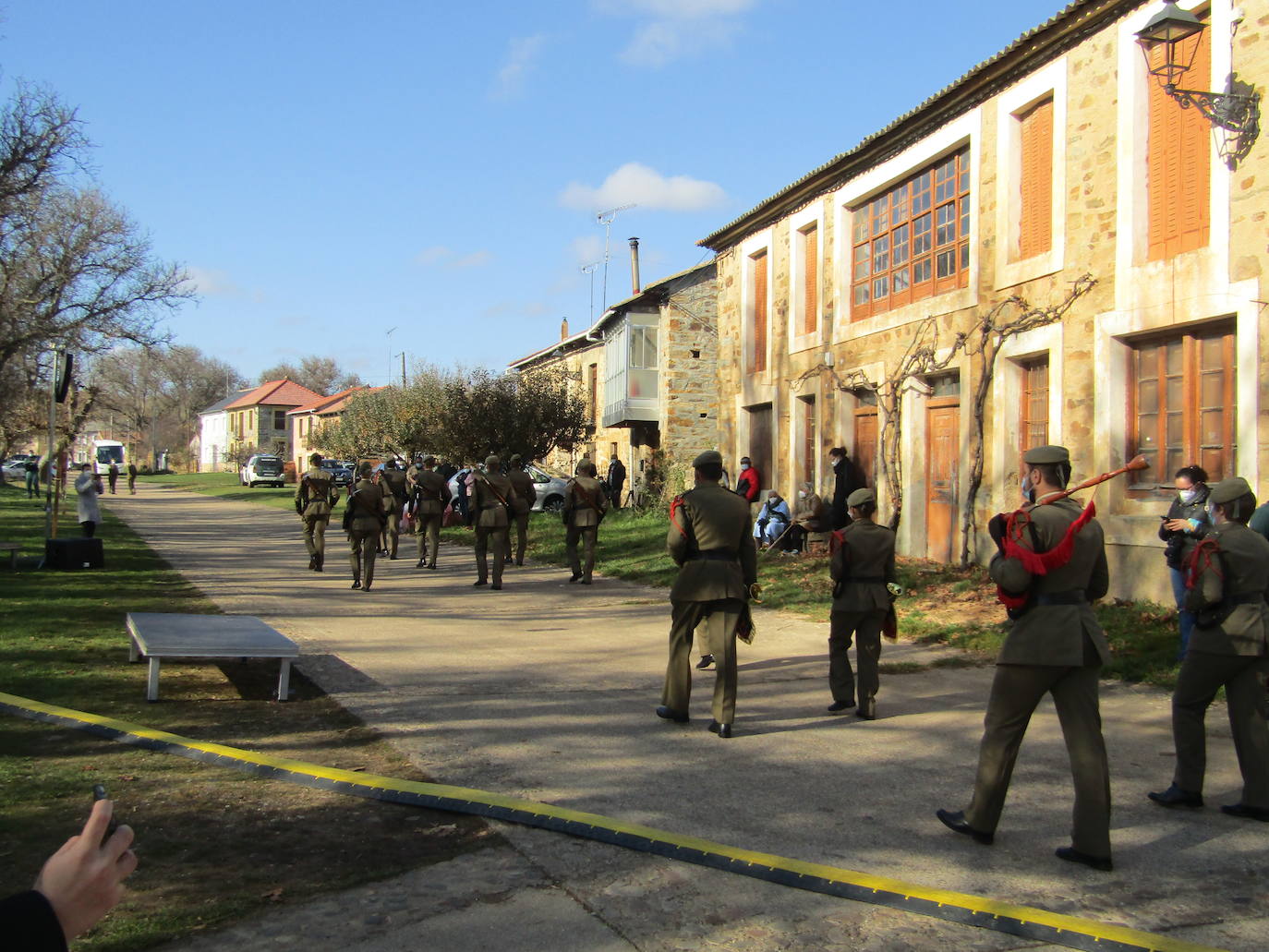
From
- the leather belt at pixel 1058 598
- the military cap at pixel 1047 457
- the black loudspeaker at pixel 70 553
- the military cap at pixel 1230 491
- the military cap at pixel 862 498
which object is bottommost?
the black loudspeaker at pixel 70 553

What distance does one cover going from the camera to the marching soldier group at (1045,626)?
464cm

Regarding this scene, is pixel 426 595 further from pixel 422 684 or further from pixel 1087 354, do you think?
pixel 1087 354

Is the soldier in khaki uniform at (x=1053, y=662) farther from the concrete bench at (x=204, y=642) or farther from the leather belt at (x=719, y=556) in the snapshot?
the concrete bench at (x=204, y=642)

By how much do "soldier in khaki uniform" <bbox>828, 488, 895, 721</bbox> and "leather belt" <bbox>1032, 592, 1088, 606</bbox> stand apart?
258 centimetres

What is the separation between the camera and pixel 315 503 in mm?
16375

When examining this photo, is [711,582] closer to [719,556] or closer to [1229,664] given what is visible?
[719,556]

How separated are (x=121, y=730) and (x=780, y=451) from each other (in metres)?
15.7

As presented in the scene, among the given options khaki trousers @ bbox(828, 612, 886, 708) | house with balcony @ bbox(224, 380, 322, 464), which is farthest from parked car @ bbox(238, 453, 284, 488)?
khaki trousers @ bbox(828, 612, 886, 708)

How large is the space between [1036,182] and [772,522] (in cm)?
683

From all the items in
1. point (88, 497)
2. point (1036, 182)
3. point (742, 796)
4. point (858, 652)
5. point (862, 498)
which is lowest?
point (742, 796)

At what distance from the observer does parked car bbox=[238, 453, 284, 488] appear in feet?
186

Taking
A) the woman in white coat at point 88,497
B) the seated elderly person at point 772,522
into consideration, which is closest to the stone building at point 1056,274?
the seated elderly person at point 772,522

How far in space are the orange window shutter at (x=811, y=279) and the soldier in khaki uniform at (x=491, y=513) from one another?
23.2 ft

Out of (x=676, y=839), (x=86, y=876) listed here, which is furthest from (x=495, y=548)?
(x=86, y=876)
